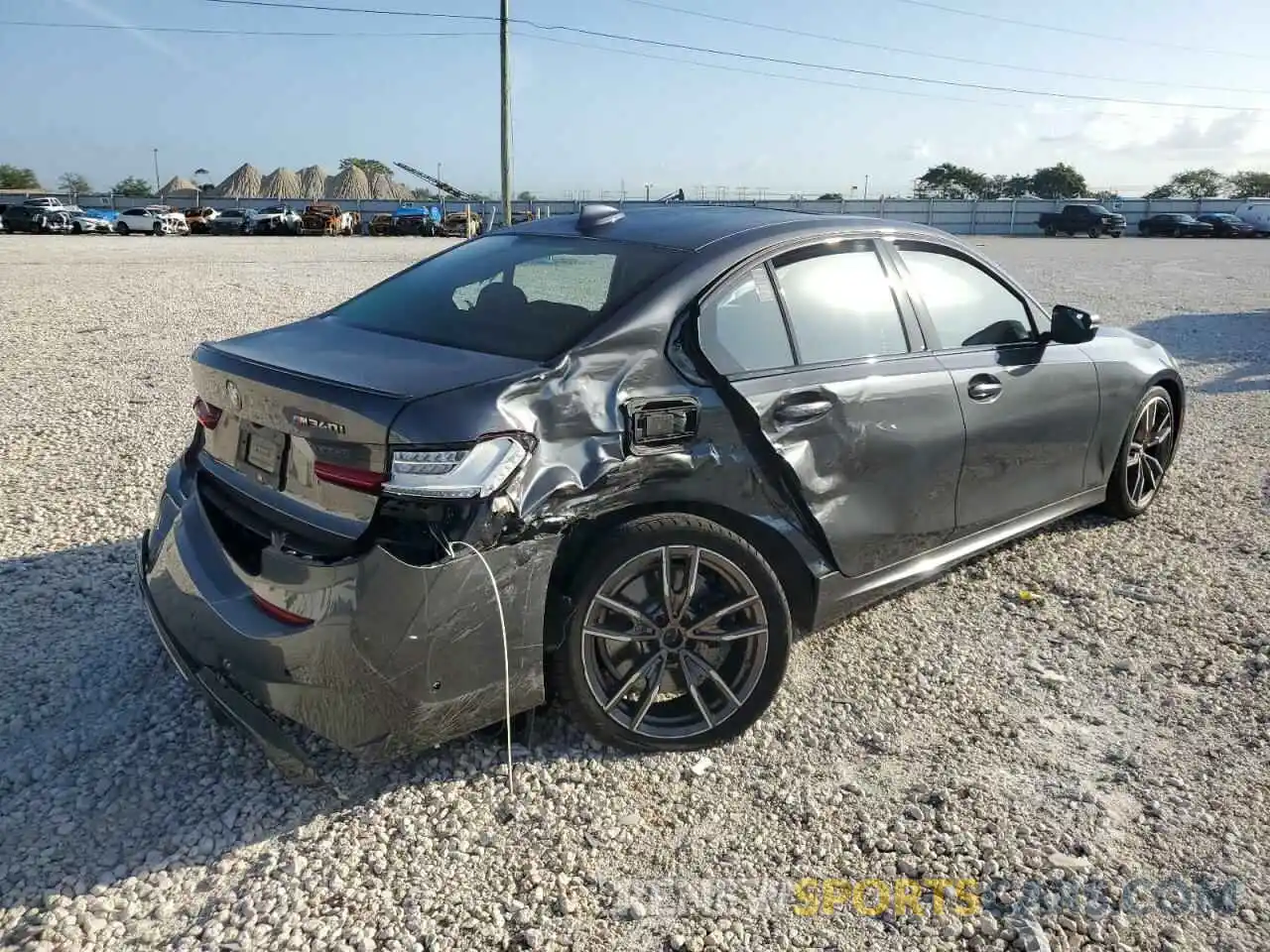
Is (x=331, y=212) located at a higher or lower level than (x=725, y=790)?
higher

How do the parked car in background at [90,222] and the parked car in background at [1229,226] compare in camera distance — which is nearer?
the parked car in background at [90,222]

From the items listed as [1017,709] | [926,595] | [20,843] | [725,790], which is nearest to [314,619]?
[20,843]

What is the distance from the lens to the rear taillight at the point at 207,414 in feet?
10.1

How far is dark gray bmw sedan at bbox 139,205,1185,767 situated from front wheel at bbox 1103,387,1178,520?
4.00ft

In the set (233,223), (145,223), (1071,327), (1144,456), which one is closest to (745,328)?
(1071,327)

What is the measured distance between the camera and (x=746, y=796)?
113 inches

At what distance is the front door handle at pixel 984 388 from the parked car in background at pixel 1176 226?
52.7m

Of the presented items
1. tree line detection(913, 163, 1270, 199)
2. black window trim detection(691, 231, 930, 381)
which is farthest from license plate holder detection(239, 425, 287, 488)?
tree line detection(913, 163, 1270, 199)

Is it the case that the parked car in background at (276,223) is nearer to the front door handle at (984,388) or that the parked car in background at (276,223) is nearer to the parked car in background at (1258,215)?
the front door handle at (984,388)

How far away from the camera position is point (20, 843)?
257 cm

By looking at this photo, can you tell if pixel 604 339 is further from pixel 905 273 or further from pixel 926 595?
pixel 926 595

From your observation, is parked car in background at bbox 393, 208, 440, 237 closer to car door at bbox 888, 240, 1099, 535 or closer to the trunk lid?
car door at bbox 888, 240, 1099, 535

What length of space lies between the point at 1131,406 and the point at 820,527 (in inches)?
98.2

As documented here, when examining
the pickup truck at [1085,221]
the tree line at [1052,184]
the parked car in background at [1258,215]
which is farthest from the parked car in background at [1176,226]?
the tree line at [1052,184]
